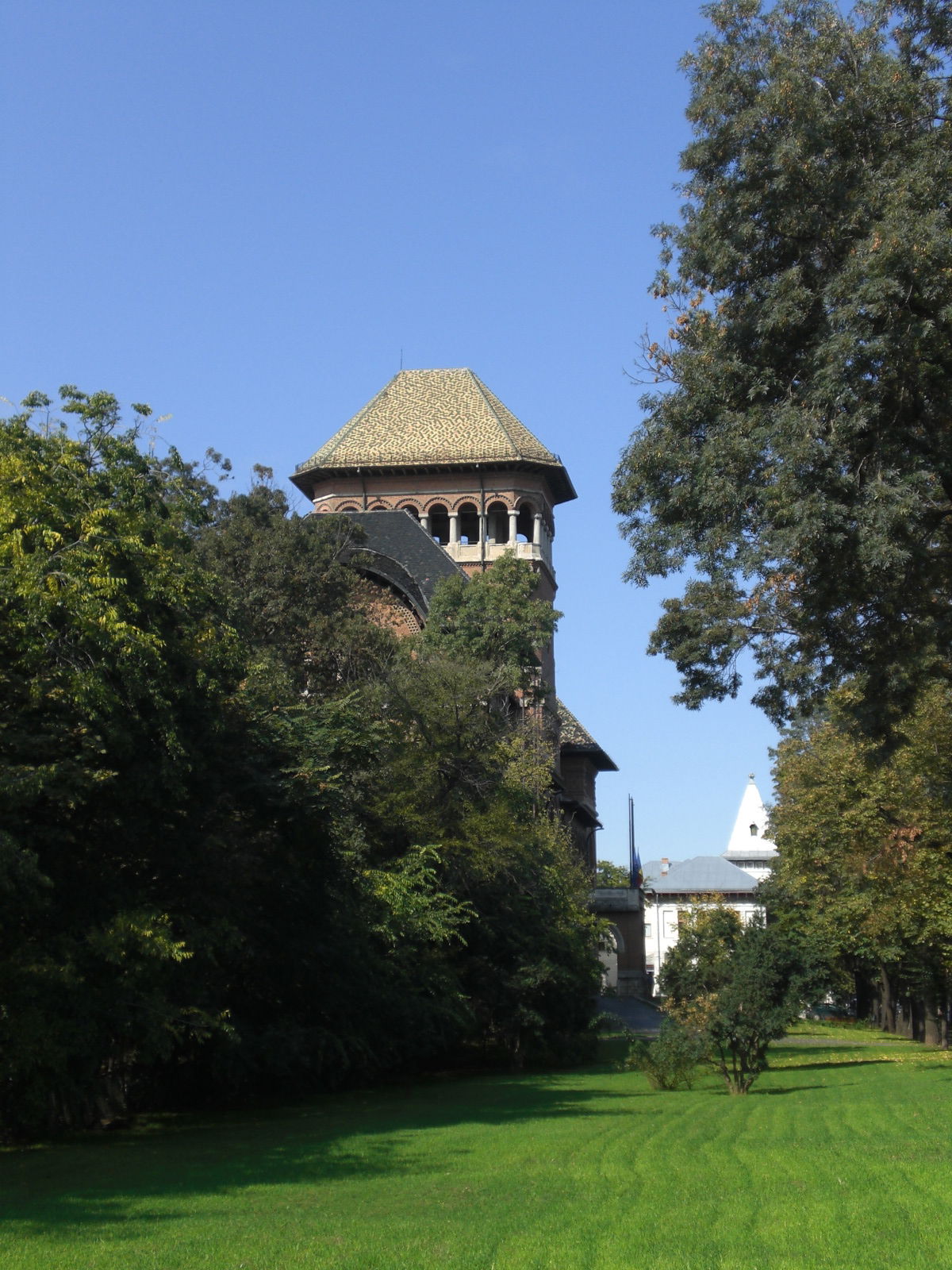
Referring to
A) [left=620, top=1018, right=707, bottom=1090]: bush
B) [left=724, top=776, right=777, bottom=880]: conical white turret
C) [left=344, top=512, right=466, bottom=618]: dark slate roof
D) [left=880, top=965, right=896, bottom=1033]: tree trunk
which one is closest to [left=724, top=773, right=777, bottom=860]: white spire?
[left=724, top=776, right=777, bottom=880]: conical white turret

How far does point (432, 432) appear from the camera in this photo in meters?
60.9

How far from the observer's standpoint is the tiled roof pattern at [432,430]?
58844 millimetres

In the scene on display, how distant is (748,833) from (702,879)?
65.1 ft

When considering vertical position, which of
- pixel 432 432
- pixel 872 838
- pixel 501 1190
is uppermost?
pixel 432 432

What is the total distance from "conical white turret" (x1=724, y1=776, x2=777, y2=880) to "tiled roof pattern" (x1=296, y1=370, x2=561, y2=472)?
7265 cm

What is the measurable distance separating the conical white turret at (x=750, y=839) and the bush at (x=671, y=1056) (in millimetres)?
100030

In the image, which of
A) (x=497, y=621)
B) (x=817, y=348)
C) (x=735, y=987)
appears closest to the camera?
(x=817, y=348)

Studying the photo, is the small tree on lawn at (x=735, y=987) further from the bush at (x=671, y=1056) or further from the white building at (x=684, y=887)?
the white building at (x=684, y=887)

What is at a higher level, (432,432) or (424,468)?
(432,432)

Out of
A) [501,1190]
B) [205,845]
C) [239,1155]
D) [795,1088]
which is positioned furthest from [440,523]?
[501,1190]

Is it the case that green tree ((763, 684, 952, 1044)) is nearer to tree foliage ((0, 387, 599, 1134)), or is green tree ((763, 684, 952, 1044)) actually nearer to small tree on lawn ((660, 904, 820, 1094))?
small tree on lawn ((660, 904, 820, 1094))

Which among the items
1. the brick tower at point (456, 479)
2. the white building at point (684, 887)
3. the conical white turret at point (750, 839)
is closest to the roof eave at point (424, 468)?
the brick tower at point (456, 479)

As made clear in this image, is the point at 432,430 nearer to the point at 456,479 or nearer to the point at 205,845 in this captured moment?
the point at 456,479

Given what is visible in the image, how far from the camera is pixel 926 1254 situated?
8680 mm
